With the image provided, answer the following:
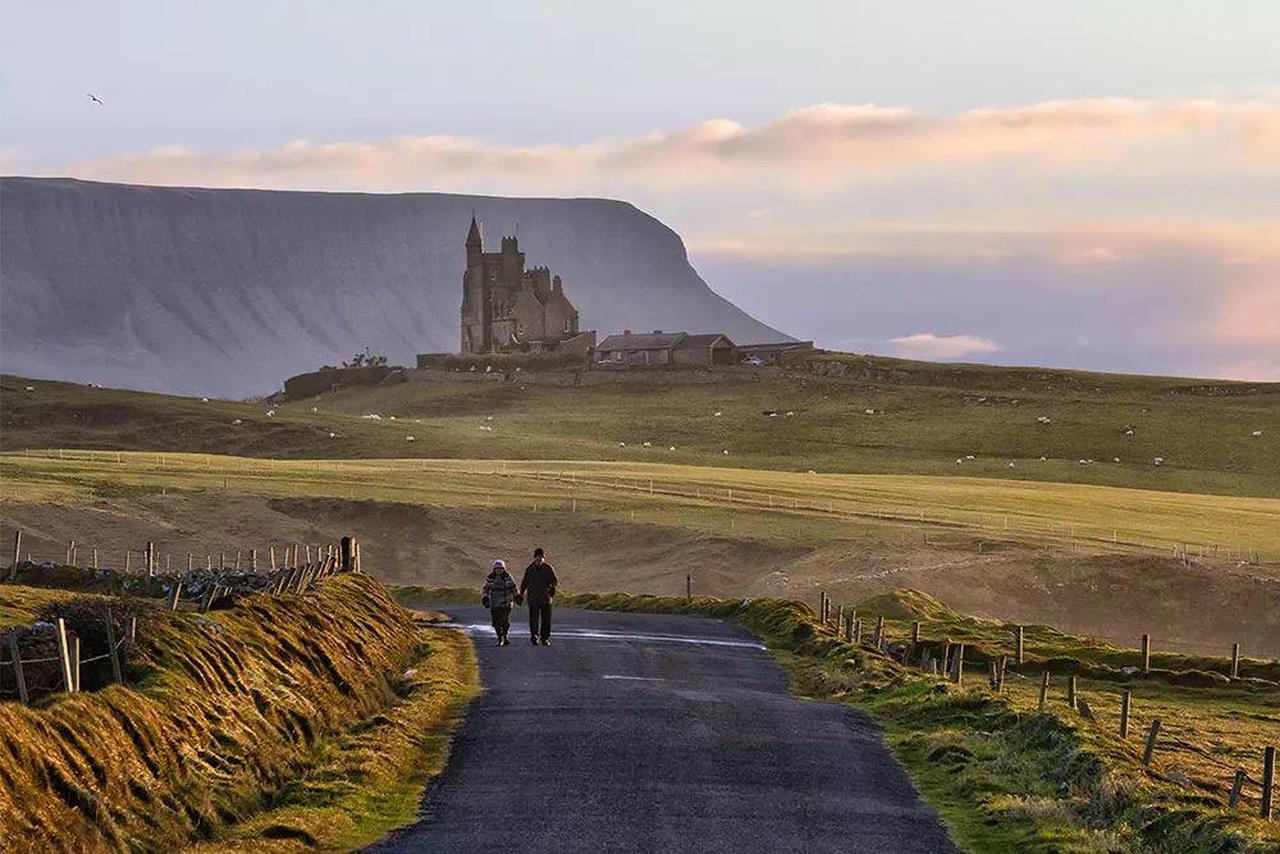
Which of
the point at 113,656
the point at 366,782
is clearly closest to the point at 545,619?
the point at 366,782

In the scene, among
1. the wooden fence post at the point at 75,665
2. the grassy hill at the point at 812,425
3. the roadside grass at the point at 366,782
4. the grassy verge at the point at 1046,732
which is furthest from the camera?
the grassy hill at the point at 812,425

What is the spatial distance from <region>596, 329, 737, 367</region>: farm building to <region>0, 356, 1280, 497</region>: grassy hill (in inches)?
650

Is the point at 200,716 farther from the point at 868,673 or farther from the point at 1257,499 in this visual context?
the point at 1257,499

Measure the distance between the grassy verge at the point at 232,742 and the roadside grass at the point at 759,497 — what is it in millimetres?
43633

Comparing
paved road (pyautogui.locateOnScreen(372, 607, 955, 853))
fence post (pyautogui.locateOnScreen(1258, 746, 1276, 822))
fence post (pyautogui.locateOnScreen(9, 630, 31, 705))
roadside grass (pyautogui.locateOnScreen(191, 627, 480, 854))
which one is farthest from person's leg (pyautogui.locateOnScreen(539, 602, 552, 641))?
fence post (pyautogui.locateOnScreen(9, 630, 31, 705))

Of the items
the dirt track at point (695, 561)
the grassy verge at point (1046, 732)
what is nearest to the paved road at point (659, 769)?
the grassy verge at point (1046, 732)

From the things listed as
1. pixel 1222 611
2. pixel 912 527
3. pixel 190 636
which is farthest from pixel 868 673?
pixel 912 527

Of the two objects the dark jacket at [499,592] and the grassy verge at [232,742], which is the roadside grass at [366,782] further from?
the dark jacket at [499,592]

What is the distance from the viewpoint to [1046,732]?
2870 centimetres

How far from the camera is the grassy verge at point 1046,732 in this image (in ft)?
73.2

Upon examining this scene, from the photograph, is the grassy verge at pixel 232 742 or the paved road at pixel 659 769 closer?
the grassy verge at pixel 232 742

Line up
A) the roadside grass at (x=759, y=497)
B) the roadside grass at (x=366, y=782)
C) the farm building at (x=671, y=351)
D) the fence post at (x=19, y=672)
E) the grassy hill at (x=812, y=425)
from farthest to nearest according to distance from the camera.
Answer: the farm building at (x=671, y=351) < the grassy hill at (x=812, y=425) < the roadside grass at (x=759, y=497) < the roadside grass at (x=366, y=782) < the fence post at (x=19, y=672)

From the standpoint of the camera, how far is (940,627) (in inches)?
2083

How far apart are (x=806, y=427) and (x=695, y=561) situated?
207 feet
